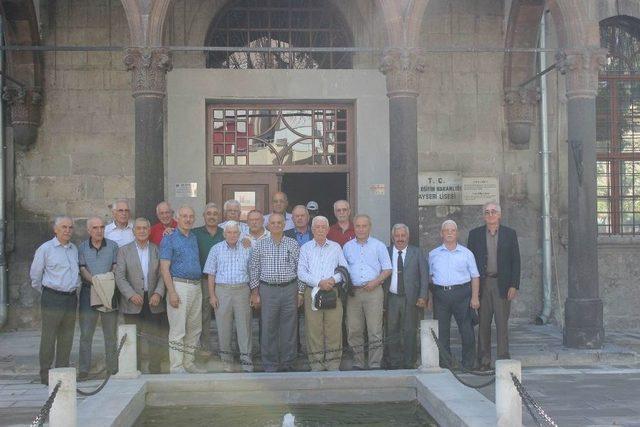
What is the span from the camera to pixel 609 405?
791 centimetres

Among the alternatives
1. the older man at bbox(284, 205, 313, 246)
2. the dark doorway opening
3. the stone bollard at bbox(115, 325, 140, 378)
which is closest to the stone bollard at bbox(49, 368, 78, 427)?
the stone bollard at bbox(115, 325, 140, 378)

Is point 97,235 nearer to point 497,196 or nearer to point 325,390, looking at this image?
point 325,390

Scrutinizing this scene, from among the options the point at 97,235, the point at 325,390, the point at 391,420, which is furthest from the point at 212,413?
the point at 97,235

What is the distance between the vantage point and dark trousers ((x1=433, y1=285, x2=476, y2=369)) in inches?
371

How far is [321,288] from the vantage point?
29.5 feet

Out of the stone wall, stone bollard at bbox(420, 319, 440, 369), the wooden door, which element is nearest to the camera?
stone bollard at bbox(420, 319, 440, 369)

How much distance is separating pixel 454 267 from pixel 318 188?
4.47m

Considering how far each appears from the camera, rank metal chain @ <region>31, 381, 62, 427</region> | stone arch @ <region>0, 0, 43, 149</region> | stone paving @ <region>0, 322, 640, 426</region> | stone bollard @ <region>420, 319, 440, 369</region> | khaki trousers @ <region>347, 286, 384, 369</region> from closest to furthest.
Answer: metal chain @ <region>31, 381, 62, 427</region>
stone paving @ <region>0, 322, 640, 426</region>
stone bollard @ <region>420, 319, 440, 369</region>
khaki trousers @ <region>347, 286, 384, 369</region>
stone arch @ <region>0, 0, 43, 149</region>

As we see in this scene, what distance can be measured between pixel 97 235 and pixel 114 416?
9.32 feet

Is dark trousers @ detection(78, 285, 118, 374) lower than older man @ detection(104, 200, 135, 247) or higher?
lower

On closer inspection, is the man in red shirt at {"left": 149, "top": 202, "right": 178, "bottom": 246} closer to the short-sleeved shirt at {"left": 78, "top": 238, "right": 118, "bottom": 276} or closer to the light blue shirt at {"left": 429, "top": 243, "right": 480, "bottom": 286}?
the short-sleeved shirt at {"left": 78, "top": 238, "right": 118, "bottom": 276}

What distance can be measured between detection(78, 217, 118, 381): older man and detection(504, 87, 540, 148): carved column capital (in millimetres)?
7070

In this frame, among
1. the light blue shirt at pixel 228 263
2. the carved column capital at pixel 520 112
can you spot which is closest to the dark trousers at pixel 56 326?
the light blue shirt at pixel 228 263

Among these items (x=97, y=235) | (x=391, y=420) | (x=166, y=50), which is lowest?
(x=391, y=420)
